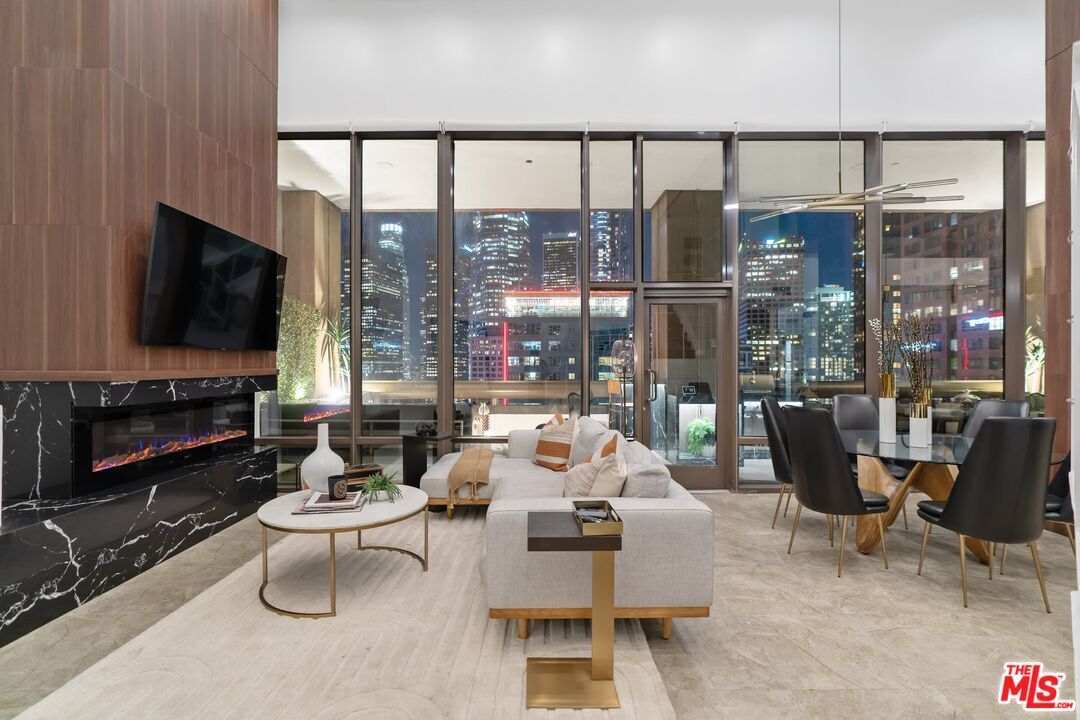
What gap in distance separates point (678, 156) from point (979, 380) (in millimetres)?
3608

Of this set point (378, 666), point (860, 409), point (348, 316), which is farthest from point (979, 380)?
point (348, 316)

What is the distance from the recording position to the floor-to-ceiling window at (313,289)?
489cm

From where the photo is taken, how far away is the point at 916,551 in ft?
10.7

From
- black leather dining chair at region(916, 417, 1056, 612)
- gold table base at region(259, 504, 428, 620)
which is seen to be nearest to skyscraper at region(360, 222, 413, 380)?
gold table base at region(259, 504, 428, 620)

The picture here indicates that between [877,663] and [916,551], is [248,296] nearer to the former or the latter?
[877,663]

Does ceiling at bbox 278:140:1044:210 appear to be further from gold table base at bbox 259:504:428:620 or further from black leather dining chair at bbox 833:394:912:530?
gold table base at bbox 259:504:428:620

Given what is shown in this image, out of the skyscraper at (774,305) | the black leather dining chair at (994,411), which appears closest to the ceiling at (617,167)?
the skyscraper at (774,305)

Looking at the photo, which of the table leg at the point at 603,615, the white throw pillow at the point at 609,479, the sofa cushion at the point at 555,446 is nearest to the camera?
the table leg at the point at 603,615

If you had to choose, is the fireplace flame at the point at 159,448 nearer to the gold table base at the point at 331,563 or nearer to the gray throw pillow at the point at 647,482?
the gold table base at the point at 331,563

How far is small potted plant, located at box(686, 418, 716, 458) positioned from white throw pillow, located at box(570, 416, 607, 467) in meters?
1.48

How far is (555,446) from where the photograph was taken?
4172mm

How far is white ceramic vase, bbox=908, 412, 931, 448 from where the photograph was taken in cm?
334

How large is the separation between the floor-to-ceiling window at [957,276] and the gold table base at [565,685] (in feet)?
15.1

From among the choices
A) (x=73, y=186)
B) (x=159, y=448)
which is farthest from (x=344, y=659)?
(x=73, y=186)
